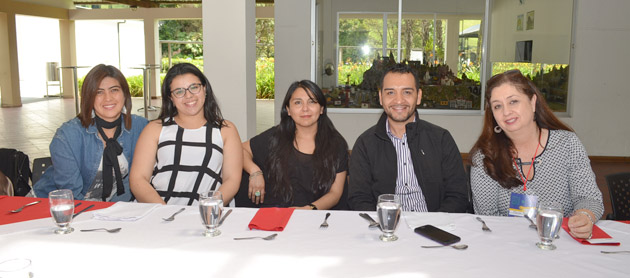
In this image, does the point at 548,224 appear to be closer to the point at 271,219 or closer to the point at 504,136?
the point at 504,136

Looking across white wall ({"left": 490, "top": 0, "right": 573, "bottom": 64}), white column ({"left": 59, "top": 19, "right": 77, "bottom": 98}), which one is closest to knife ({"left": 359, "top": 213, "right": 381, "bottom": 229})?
white wall ({"left": 490, "top": 0, "right": 573, "bottom": 64})

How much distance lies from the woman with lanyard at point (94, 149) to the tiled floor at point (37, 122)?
4.29 m

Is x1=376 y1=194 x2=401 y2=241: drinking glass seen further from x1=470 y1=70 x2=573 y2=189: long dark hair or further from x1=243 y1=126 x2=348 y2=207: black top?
x1=243 y1=126 x2=348 y2=207: black top

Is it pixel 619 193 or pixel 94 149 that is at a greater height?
pixel 94 149

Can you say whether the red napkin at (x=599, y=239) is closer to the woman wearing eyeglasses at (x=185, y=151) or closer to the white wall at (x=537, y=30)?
the woman wearing eyeglasses at (x=185, y=151)

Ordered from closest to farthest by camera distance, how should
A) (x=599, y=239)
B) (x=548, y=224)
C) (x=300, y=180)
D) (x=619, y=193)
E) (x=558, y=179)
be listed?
1. (x=548, y=224)
2. (x=599, y=239)
3. (x=558, y=179)
4. (x=619, y=193)
5. (x=300, y=180)

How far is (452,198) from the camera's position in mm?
2596

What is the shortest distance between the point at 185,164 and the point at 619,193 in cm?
218

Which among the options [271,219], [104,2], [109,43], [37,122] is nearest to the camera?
[271,219]

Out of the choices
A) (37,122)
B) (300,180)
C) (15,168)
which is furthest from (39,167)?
(37,122)

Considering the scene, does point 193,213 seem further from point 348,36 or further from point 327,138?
point 348,36

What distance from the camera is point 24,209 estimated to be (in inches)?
79.1

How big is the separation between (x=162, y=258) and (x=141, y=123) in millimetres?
1564

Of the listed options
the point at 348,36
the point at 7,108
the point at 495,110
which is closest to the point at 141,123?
the point at 495,110
